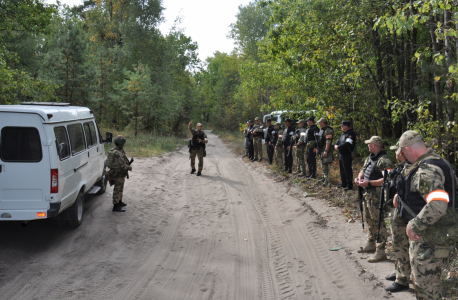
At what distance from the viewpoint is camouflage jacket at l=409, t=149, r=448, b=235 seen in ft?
10.2

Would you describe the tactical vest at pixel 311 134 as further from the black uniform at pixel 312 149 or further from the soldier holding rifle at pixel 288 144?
the soldier holding rifle at pixel 288 144

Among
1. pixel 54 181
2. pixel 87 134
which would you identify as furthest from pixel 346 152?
pixel 54 181

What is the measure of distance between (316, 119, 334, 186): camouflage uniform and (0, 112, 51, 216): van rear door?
23.8 ft

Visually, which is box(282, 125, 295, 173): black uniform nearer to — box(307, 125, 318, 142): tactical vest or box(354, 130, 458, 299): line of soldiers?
box(307, 125, 318, 142): tactical vest

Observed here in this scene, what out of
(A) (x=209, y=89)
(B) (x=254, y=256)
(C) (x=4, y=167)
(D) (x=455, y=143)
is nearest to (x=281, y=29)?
(D) (x=455, y=143)

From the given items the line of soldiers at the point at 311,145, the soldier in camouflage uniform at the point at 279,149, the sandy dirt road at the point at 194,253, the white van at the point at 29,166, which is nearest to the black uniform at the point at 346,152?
the line of soldiers at the point at 311,145

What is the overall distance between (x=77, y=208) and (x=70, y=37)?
19659mm

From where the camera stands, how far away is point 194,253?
5.82 m

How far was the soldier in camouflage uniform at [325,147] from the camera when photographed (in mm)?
9781

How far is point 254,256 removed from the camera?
5676 mm

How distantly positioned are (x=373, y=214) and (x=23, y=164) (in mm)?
5717

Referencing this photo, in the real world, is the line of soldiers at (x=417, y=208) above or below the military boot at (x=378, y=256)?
above

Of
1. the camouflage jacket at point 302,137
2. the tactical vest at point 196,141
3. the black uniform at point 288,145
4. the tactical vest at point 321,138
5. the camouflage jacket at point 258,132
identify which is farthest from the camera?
the camouflage jacket at point 258,132

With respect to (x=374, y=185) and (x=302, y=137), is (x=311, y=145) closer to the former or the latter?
(x=302, y=137)
